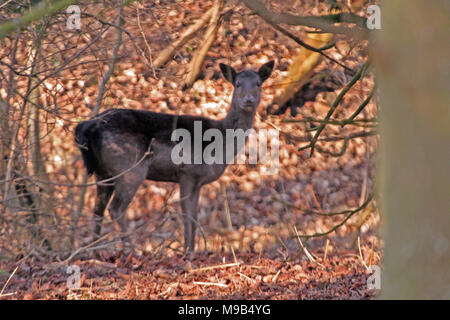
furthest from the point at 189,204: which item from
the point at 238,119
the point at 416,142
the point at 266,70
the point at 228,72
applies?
the point at 416,142

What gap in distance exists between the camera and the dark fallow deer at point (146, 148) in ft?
25.1

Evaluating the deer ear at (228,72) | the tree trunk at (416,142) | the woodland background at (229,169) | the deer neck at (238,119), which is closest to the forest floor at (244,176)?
the woodland background at (229,169)

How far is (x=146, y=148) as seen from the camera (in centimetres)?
797

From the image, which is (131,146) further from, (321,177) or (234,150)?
(321,177)

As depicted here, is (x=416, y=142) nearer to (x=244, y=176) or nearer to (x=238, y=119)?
(x=238, y=119)

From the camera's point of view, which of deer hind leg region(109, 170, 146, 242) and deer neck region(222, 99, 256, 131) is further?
deer neck region(222, 99, 256, 131)

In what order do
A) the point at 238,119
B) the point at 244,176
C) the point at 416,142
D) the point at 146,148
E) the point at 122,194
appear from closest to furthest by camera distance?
the point at 416,142 → the point at 122,194 → the point at 146,148 → the point at 238,119 → the point at 244,176

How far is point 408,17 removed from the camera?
163 centimetres

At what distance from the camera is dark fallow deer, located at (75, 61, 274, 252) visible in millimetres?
7637

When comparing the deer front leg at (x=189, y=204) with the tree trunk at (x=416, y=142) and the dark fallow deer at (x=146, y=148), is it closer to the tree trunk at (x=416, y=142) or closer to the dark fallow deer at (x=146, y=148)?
the dark fallow deer at (x=146, y=148)

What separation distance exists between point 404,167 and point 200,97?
10.3 metres

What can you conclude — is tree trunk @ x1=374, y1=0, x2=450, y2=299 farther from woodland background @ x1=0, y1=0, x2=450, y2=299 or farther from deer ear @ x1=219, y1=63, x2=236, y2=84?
deer ear @ x1=219, y1=63, x2=236, y2=84

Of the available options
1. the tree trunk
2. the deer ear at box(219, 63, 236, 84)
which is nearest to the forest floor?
the deer ear at box(219, 63, 236, 84)
